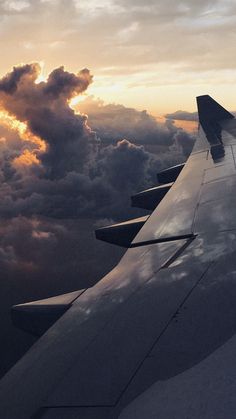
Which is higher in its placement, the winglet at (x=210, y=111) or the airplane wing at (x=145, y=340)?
the winglet at (x=210, y=111)

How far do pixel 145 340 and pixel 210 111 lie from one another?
74.9ft

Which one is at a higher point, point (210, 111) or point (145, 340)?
point (210, 111)

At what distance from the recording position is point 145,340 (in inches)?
200

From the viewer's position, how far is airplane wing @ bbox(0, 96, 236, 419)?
158 inches

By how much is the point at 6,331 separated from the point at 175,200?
17189 centimetres

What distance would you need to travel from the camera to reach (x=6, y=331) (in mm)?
168000

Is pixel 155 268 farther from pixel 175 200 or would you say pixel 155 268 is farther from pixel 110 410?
pixel 175 200

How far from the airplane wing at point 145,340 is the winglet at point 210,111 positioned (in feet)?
54.9

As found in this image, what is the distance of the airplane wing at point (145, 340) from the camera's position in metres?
4.01

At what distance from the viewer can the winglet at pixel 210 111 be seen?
2497cm

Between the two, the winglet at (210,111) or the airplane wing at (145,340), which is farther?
the winglet at (210,111)

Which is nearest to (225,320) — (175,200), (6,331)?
(175,200)

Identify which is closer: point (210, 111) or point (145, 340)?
point (145, 340)

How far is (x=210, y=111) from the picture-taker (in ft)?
84.0
